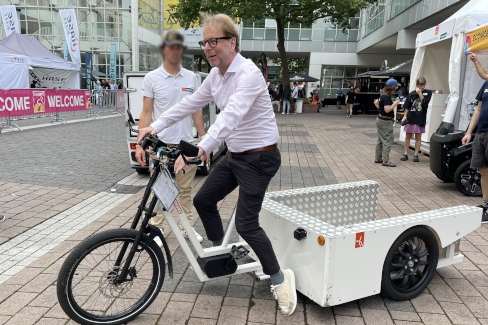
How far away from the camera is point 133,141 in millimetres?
7090

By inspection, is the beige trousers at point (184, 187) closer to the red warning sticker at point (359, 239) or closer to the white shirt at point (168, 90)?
the white shirt at point (168, 90)

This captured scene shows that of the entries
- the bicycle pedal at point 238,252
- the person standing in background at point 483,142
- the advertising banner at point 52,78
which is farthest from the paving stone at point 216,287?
the advertising banner at point 52,78

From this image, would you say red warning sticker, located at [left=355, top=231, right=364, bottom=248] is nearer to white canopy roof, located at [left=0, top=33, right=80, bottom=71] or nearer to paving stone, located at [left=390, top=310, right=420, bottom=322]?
paving stone, located at [left=390, top=310, right=420, bottom=322]

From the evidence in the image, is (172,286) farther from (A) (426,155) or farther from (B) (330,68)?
(B) (330,68)

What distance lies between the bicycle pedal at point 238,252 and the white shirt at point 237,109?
→ 77 cm

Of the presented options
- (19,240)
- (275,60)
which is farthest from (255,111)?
(275,60)

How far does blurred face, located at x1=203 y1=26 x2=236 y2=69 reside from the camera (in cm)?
249

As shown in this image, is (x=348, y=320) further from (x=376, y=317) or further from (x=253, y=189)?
(x=253, y=189)

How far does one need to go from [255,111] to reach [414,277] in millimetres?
1784

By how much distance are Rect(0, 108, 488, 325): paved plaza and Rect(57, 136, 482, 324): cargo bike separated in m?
0.18

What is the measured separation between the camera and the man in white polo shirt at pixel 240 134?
8.06ft

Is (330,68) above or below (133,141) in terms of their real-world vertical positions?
above

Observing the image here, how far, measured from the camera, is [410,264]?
3010 millimetres

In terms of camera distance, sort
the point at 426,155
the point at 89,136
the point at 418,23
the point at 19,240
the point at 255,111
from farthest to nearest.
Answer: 1. the point at 418,23
2. the point at 89,136
3. the point at 426,155
4. the point at 19,240
5. the point at 255,111
